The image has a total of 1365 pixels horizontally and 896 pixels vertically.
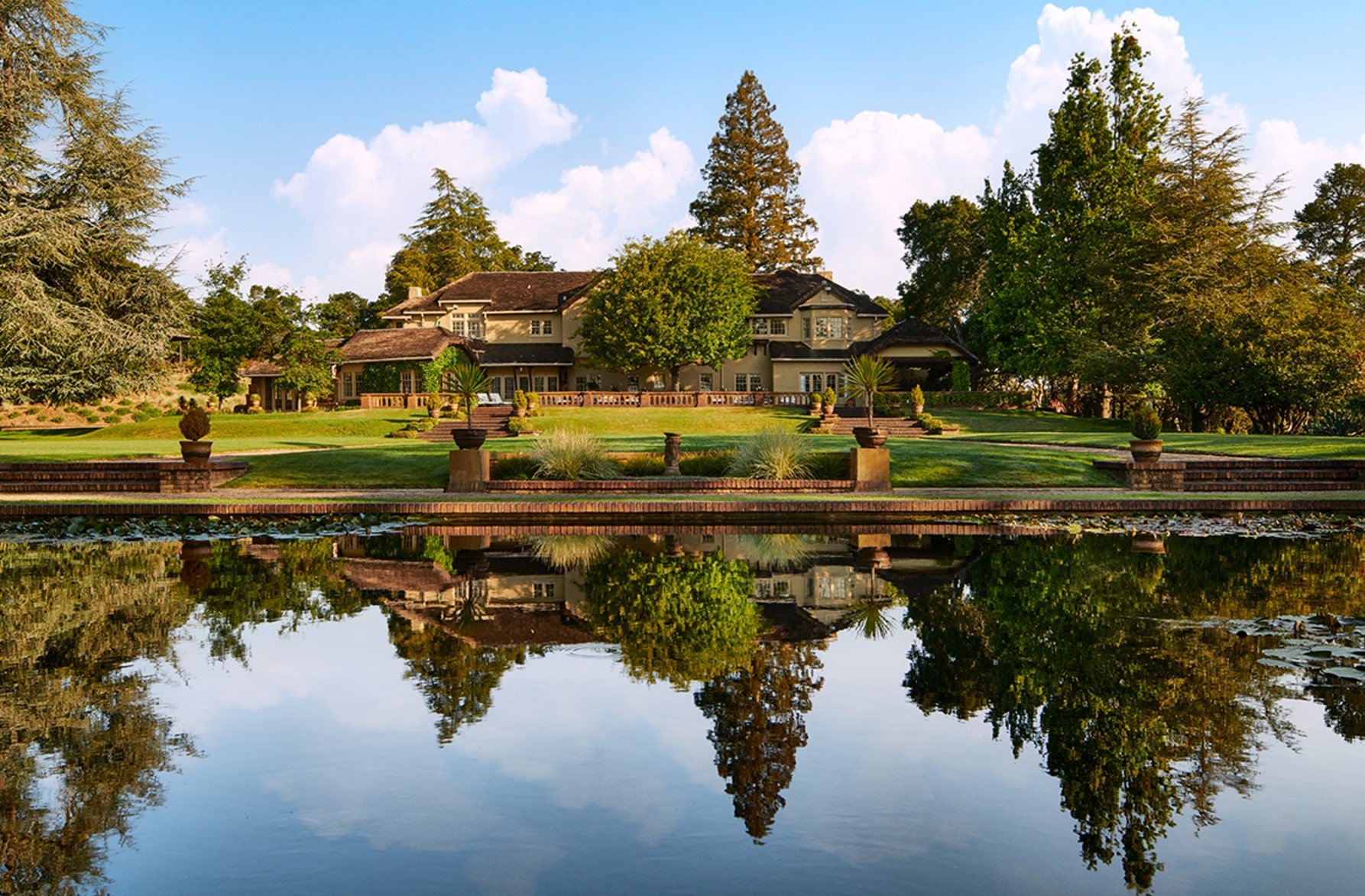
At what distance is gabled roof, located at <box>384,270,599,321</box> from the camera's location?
211ft

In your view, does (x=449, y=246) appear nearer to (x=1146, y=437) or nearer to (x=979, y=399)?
(x=979, y=399)

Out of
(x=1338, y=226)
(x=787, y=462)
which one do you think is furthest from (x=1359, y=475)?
(x=1338, y=226)

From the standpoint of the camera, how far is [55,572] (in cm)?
1180

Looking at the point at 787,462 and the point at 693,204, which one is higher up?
the point at 693,204

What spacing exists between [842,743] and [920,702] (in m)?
1.03

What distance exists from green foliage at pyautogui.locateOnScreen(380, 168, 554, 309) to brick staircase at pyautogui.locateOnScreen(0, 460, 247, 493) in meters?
60.1

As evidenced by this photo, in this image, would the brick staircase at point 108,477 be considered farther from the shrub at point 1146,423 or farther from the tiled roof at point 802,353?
the tiled roof at point 802,353

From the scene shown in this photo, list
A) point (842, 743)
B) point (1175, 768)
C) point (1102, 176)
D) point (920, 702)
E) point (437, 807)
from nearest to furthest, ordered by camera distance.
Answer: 1. point (437, 807)
2. point (1175, 768)
3. point (842, 743)
4. point (920, 702)
5. point (1102, 176)

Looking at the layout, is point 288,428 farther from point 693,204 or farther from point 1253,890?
point 693,204

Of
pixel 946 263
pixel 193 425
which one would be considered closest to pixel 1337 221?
pixel 946 263

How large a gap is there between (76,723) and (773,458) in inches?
654

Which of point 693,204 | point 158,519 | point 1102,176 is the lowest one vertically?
point 158,519

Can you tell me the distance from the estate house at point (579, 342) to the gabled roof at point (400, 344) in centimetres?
11

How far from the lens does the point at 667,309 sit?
184ft
